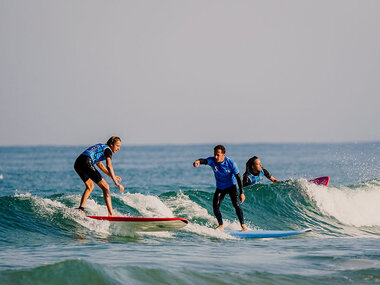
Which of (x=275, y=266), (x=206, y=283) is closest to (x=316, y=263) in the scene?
(x=275, y=266)

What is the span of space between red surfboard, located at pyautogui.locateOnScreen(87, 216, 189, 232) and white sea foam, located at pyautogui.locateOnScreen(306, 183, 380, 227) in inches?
237

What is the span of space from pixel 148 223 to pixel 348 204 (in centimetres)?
774

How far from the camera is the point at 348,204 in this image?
15.9 metres

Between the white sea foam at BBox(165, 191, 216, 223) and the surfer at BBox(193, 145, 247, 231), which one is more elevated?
the surfer at BBox(193, 145, 247, 231)

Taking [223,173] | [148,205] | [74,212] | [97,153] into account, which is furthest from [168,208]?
[97,153]

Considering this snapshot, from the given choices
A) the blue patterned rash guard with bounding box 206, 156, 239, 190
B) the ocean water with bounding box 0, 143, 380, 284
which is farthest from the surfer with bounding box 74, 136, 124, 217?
the blue patterned rash guard with bounding box 206, 156, 239, 190

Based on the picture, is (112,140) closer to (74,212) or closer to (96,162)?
(96,162)

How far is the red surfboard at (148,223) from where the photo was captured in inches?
405

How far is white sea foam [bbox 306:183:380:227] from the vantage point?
48.8ft

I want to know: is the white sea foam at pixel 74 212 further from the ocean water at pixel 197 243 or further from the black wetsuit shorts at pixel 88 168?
the black wetsuit shorts at pixel 88 168

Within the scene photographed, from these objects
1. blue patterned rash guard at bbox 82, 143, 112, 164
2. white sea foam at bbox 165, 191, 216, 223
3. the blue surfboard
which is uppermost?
blue patterned rash guard at bbox 82, 143, 112, 164

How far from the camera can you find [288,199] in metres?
15.9

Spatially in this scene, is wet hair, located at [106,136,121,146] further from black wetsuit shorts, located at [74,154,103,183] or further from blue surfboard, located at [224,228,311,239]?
blue surfboard, located at [224,228,311,239]

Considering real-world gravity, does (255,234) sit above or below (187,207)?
below
